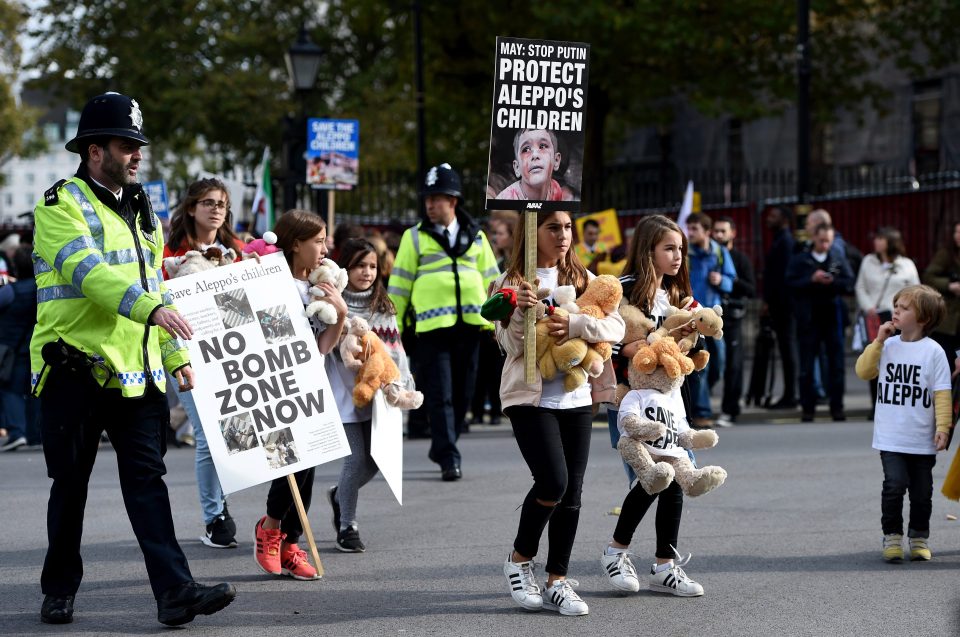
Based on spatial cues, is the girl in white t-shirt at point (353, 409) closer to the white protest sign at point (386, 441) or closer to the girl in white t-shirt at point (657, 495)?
the white protest sign at point (386, 441)

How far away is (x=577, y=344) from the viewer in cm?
598

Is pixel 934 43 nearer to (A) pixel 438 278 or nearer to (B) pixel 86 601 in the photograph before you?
(A) pixel 438 278

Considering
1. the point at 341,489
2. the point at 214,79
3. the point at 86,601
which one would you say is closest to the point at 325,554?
the point at 341,489

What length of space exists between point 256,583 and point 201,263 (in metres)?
1.61

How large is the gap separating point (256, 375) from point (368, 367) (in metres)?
1.00

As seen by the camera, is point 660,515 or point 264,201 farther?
point 264,201

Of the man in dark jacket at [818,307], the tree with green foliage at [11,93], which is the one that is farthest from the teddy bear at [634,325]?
the tree with green foliage at [11,93]

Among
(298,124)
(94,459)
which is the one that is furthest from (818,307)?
(94,459)

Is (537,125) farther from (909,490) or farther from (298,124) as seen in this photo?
(298,124)

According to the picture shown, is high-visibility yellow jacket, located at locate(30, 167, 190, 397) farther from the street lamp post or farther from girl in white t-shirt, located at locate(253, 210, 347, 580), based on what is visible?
the street lamp post

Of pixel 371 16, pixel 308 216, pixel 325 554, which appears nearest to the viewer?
pixel 308 216

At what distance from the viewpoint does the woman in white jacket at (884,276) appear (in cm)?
1392

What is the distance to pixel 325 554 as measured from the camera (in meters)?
7.59

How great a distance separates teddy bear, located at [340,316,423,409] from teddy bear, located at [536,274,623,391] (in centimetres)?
168
